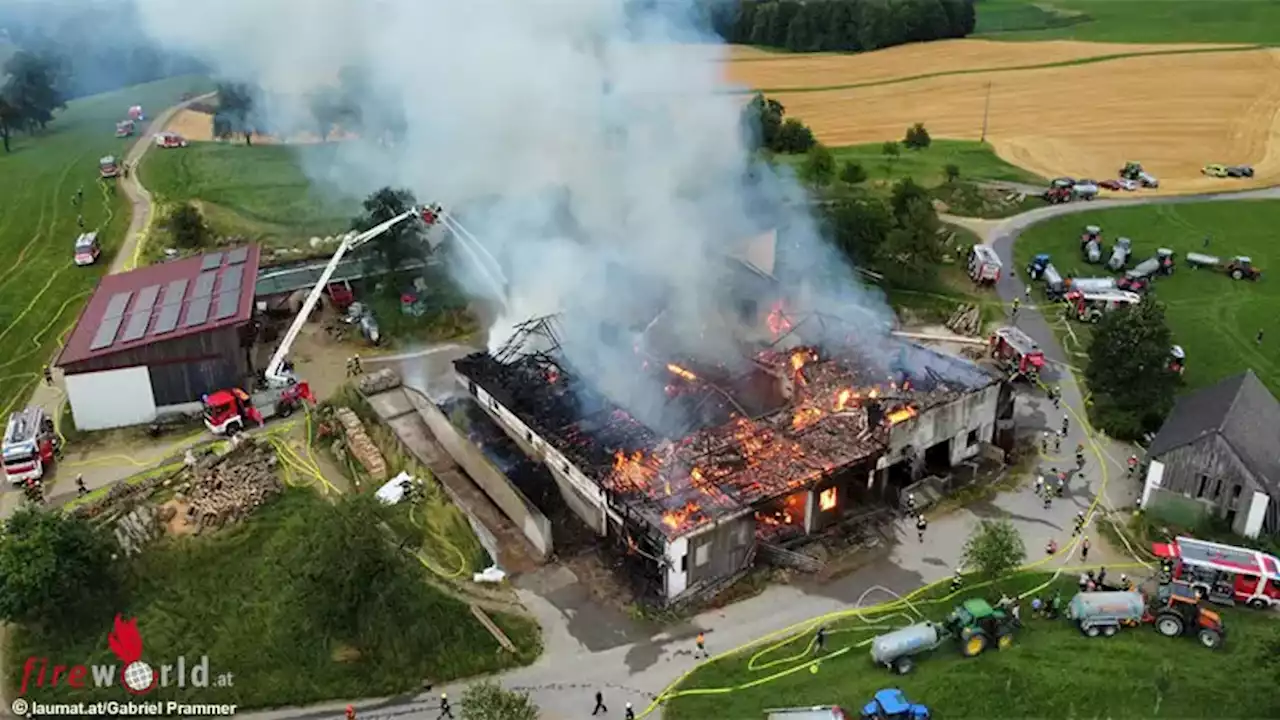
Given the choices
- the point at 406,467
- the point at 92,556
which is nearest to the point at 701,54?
the point at 406,467

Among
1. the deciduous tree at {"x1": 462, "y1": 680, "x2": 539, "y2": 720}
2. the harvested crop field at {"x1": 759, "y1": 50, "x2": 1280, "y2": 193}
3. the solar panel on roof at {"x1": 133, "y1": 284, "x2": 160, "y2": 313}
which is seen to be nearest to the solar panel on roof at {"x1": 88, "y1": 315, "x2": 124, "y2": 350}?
the solar panel on roof at {"x1": 133, "y1": 284, "x2": 160, "y2": 313}

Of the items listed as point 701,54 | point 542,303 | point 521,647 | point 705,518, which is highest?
point 701,54

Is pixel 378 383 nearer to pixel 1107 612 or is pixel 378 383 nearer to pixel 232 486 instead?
pixel 232 486

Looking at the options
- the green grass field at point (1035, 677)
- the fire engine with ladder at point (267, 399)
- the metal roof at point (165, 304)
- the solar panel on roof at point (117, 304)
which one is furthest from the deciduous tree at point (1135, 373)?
the solar panel on roof at point (117, 304)

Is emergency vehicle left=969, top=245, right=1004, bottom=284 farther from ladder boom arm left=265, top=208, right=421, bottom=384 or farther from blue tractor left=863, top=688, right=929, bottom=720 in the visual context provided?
blue tractor left=863, top=688, right=929, bottom=720

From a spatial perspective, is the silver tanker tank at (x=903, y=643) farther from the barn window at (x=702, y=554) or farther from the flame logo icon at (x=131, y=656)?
the flame logo icon at (x=131, y=656)

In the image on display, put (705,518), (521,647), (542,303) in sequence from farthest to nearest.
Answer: (542,303), (705,518), (521,647)

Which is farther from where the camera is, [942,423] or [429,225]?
[429,225]

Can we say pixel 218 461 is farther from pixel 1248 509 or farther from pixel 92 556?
pixel 1248 509
